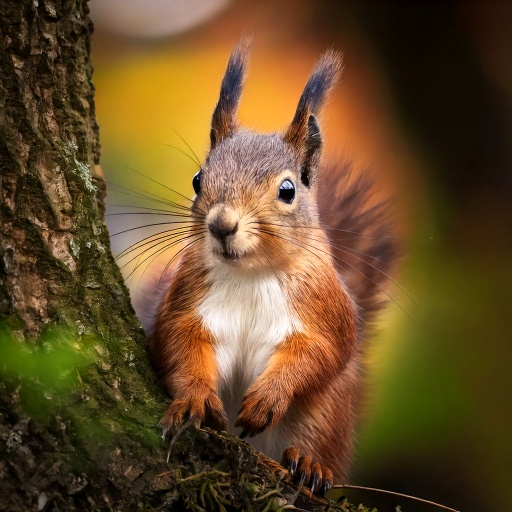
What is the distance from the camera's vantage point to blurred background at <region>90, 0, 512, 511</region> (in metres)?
2.90

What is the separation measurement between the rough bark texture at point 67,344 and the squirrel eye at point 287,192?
51cm

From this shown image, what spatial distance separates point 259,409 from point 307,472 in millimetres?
190

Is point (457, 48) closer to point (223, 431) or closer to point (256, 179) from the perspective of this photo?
point (256, 179)

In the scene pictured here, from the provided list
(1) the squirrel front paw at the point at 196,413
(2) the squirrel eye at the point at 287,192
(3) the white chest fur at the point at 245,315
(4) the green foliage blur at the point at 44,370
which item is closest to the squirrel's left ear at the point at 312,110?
(2) the squirrel eye at the point at 287,192

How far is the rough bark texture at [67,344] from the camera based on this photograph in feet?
4.20

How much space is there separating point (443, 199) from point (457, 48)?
0.67 m

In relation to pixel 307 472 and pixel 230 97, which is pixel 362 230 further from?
pixel 307 472

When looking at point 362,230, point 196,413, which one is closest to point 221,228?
point 196,413

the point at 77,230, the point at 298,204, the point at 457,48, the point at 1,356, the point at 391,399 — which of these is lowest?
the point at 391,399

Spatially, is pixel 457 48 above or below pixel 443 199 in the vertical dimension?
above

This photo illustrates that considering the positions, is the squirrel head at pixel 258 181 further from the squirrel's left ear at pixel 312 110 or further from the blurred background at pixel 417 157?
the blurred background at pixel 417 157

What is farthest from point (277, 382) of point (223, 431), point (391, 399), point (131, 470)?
point (391, 399)

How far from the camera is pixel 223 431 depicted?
1544 millimetres

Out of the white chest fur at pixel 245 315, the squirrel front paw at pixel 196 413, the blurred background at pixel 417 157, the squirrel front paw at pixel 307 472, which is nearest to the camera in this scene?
the squirrel front paw at pixel 196 413
